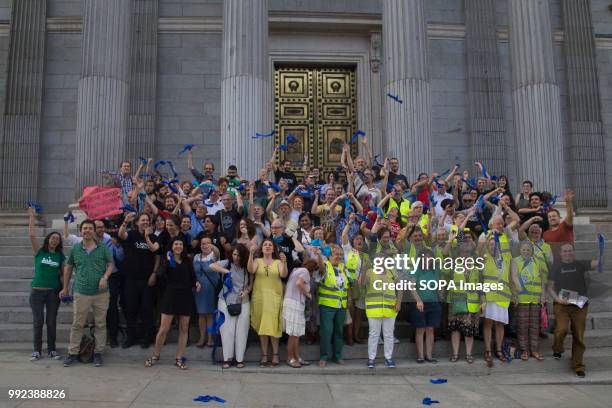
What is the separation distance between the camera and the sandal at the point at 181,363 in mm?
8164

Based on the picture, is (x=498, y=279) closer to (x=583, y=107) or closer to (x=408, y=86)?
(x=408, y=86)

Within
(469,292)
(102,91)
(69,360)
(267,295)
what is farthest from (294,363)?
(102,91)

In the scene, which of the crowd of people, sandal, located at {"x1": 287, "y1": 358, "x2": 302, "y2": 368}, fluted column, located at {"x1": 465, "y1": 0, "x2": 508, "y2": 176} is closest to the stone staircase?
the crowd of people

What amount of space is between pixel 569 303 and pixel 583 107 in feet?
39.3

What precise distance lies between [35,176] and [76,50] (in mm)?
4227

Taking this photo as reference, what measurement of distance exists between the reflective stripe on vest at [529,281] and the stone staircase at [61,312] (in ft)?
3.13

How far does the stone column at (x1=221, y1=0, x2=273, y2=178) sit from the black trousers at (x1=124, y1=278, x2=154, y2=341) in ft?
13.8

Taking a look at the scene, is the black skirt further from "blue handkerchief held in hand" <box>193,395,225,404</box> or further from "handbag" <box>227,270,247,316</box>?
"blue handkerchief held in hand" <box>193,395,225,404</box>

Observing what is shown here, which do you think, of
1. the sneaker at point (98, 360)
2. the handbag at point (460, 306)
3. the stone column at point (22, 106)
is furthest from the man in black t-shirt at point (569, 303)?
the stone column at point (22, 106)

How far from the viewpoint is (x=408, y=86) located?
1345cm

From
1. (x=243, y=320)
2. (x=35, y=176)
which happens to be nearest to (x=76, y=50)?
(x=35, y=176)

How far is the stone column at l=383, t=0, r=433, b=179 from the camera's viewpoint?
13.3 meters

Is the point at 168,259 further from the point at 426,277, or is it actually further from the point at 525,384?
the point at 525,384

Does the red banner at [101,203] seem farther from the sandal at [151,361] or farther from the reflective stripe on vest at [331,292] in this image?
the reflective stripe on vest at [331,292]
